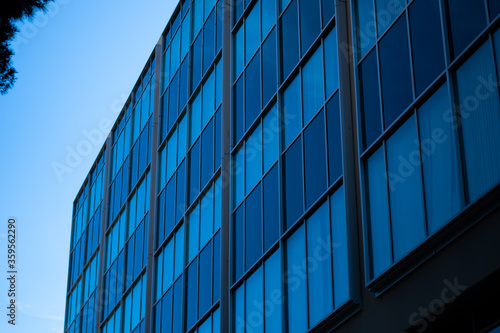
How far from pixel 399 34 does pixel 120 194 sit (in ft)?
83.9

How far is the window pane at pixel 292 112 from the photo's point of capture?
78.1 feet

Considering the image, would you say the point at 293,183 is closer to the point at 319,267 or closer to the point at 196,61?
Answer: the point at 319,267

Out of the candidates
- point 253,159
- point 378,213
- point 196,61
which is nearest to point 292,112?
point 253,159

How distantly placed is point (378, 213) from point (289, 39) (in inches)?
318

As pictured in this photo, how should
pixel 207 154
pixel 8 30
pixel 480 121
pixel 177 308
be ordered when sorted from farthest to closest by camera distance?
pixel 177 308 → pixel 207 154 → pixel 480 121 → pixel 8 30

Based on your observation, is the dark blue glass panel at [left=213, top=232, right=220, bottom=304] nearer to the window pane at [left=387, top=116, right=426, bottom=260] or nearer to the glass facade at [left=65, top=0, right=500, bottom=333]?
the glass facade at [left=65, top=0, right=500, bottom=333]

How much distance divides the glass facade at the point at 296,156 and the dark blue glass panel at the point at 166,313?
0.08 m

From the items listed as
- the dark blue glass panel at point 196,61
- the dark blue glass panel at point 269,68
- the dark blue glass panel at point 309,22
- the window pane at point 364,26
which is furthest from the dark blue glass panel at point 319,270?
the dark blue glass panel at point 196,61

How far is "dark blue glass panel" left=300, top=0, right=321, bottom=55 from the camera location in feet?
77.8

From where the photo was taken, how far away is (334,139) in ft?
70.3

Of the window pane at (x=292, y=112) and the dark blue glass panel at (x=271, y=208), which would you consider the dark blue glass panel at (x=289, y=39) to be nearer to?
the window pane at (x=292, y=112)

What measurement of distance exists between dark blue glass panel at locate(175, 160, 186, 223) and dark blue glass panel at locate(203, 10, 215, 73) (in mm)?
3907

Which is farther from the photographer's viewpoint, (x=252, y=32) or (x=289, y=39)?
(x=252, y=32)

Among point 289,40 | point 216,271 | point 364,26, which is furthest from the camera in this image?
point 216,271
